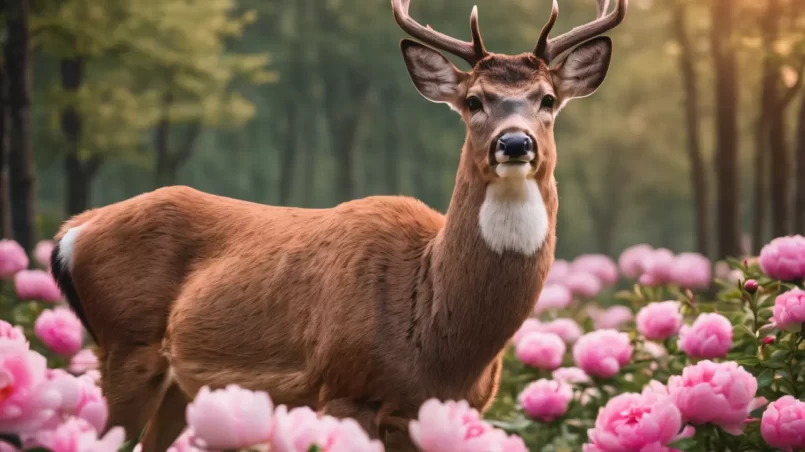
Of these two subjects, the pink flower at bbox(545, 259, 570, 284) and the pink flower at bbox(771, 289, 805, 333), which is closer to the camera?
the pink flower at bbox(771, 289, 805, 333)

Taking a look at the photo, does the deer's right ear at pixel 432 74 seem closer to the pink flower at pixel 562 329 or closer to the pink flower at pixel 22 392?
the pink flower at pixel 562 329

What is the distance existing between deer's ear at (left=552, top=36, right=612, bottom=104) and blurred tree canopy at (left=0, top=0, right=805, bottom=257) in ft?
16.0

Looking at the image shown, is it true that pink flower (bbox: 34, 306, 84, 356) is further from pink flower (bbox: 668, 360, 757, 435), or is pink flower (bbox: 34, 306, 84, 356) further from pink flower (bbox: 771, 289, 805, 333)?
pink flower (bbox: 771, 289, 805, 333)

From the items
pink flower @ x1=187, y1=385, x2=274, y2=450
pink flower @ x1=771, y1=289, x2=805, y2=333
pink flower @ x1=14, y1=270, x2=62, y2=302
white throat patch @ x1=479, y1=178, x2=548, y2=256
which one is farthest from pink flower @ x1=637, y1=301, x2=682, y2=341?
pink flower @ x1=14, y1=270, x2=62, y2=302

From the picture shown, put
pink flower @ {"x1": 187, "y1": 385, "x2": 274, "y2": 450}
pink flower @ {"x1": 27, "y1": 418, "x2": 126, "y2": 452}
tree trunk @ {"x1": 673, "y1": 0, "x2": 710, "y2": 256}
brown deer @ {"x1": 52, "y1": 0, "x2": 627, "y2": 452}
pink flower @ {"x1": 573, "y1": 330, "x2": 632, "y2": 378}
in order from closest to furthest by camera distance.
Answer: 1. pink flower @ {"x1": 187, "y1": 385, "x2": 274, "y2": 450}
2. pink flower @ {"x1": 27, "y1": 418, "x2": 126, "y2": 452}
3. brown deer @ {"x1": 52, "y1": 0, "x2": 627, "y2": 452}
4. pink flower @ {"x1": 573, "y1": 330, "x2": 632, "y2": 378}
5. tree trunk @ {"x1": 673, "y1": 0, "x2": 710, "y2": 256}

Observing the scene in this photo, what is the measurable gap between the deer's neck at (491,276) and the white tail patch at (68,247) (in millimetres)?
2060

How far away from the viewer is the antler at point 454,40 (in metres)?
4.30

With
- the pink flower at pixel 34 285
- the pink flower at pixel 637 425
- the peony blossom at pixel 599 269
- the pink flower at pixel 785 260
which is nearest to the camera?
the pink flower at pixel 637 425

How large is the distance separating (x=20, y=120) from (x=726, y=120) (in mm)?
7352

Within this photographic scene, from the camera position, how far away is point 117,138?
15.9m

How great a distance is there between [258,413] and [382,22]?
78.8 ft

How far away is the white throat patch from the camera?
Result: 12.8ft

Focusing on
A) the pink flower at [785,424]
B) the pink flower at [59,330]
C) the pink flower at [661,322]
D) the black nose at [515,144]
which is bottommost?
the pink flower at [59,330]

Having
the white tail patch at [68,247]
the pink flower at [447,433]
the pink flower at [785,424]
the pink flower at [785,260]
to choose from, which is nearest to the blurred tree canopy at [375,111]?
the white tail patch at [68,247]
